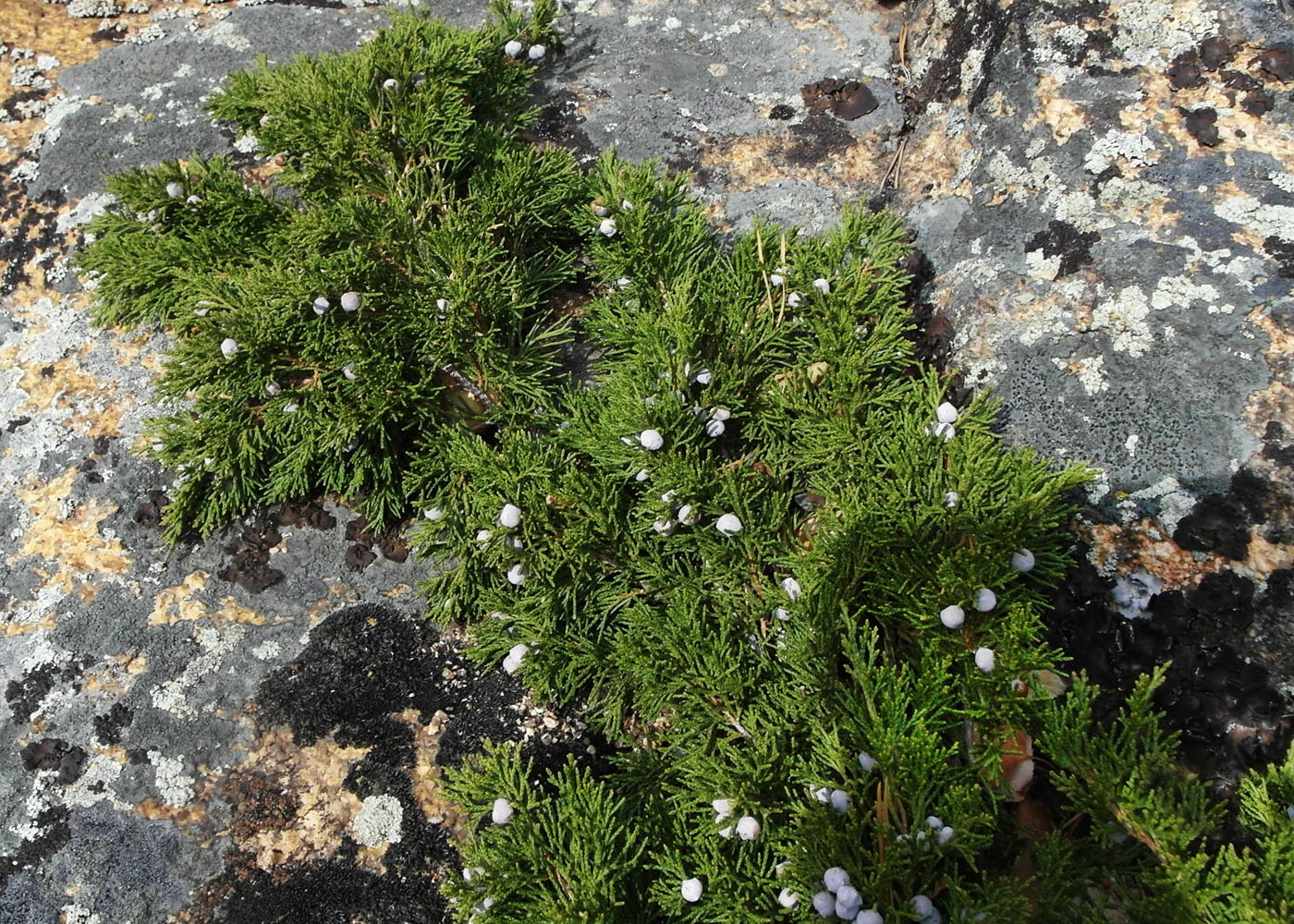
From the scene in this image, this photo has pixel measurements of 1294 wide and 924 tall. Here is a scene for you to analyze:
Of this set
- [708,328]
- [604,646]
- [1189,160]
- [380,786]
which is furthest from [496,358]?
[1189,160]

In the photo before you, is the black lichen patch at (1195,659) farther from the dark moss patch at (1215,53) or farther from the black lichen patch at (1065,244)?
the dark moss patch at (1215,53)

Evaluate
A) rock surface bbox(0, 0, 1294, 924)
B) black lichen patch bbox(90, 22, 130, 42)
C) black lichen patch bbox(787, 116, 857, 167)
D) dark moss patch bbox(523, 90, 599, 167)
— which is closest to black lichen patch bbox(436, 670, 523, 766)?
rock surface bbox(0, 0, 1294, 924)

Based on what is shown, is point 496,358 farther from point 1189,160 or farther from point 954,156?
point 1189,160

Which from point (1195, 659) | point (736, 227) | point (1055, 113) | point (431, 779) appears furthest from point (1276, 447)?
point (431, 779)

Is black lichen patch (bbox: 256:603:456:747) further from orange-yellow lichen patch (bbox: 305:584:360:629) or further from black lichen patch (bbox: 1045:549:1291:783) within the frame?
black lichen patch (bbox: 1045:549:1291:783)

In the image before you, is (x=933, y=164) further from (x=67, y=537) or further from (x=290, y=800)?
(x=67, y=537)

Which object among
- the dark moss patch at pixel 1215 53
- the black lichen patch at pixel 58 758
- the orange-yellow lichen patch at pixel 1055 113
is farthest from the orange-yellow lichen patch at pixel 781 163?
the black lichen patch at pixel 58 758
